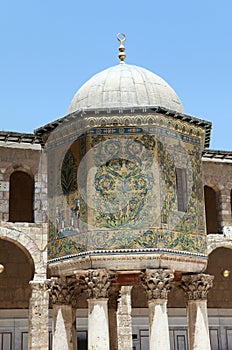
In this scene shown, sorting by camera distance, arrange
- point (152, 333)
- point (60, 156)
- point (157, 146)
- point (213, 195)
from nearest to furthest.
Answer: point (152, 333) → point (157, 146) → point (60, 156) → point (213, 195)

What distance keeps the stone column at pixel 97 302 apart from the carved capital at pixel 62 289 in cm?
77

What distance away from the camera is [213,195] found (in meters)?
20.9

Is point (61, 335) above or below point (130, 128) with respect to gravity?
below

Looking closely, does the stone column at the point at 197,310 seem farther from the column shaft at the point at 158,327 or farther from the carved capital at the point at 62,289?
the carved capital at the point at 62,289

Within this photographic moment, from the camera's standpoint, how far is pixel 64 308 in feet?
31.7

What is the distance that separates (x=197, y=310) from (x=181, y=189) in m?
1.88

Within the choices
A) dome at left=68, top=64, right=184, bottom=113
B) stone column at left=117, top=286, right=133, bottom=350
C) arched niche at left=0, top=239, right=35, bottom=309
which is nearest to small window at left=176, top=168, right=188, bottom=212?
dome at left=68, top=64, right=184, bottom=113

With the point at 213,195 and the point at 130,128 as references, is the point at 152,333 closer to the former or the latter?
the point at 130,128

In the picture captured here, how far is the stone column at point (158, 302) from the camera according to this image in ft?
28.3

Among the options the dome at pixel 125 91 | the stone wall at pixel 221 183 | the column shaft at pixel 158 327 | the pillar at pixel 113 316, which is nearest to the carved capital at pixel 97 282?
the column shaft at pixel 158 327

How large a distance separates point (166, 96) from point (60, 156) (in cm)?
195

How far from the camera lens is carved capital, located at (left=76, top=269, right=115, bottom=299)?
8789mm

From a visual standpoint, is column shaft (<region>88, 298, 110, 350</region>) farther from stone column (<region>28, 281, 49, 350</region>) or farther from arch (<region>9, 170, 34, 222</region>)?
arch (<region>9, 170, 34, 222</region>)

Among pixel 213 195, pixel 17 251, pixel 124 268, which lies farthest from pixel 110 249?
pixel 213 195
